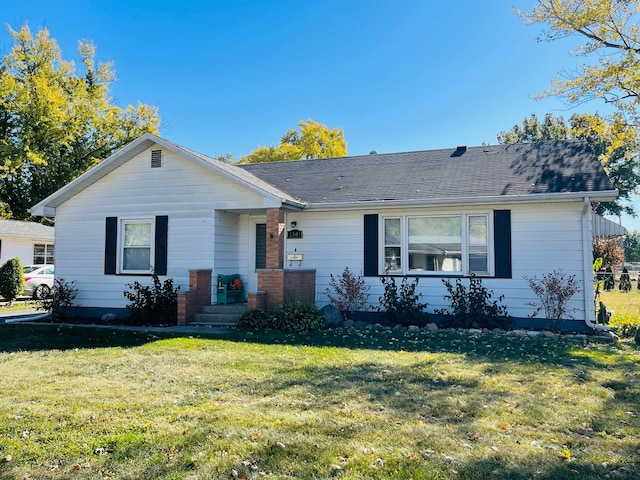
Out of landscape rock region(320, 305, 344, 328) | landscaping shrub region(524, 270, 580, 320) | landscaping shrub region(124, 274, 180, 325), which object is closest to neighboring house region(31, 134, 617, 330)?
landscaping shrub region(524, 270, 580, 320)

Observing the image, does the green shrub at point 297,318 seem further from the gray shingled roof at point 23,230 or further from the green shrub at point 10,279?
the gray shingled roof at point 23,230

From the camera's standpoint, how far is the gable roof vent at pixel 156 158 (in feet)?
39.7

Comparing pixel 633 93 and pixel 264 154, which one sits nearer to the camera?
pixel 633 93

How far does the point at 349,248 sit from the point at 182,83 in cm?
1495

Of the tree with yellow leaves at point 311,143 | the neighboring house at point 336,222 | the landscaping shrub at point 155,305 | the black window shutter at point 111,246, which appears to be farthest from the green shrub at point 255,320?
the tree with yellow leaves at point 311,143

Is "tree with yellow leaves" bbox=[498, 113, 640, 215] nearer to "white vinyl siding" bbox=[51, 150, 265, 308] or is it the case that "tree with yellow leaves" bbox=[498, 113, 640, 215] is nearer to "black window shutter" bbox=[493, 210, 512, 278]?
"black window shutter" bbox=[493, 210, 512, 278]

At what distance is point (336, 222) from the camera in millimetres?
11797

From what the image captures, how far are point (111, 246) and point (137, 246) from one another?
71 cm

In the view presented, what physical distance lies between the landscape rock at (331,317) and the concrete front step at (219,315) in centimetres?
197

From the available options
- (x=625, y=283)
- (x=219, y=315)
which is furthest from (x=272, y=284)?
(x=625, y=283)

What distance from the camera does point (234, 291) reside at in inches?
484

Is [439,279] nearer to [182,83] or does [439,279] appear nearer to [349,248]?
[349,248]

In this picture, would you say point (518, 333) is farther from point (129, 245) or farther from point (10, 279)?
point (10, 279)

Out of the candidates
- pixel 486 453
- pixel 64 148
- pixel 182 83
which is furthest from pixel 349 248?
pixel 64 148
